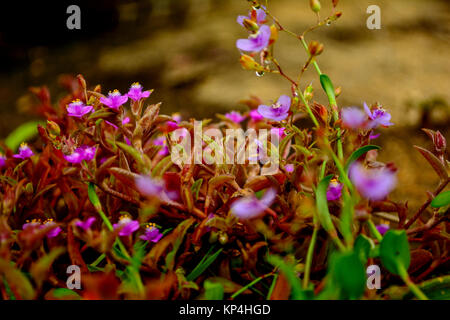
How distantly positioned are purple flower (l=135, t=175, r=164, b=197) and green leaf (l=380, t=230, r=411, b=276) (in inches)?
15.6

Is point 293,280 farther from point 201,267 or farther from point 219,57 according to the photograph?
point 219,57

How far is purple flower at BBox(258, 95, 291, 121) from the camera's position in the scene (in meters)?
0.74

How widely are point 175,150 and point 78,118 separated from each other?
Answer: 0.21 meters

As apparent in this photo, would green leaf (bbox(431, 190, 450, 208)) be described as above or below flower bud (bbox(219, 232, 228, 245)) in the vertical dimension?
above

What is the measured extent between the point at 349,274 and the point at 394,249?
0.10 meters

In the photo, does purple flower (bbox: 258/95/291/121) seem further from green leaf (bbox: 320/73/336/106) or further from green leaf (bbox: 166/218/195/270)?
green leaf (bbox: 166/218/195/270)

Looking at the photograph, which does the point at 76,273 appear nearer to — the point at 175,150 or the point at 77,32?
the point at 175,150

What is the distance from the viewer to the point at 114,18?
3021 millimetres

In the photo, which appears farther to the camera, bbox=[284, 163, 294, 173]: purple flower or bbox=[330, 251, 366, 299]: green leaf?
bbox=[284, 163, 294, 173]: purple flower

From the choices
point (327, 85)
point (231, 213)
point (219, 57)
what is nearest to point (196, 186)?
point (231, 213)

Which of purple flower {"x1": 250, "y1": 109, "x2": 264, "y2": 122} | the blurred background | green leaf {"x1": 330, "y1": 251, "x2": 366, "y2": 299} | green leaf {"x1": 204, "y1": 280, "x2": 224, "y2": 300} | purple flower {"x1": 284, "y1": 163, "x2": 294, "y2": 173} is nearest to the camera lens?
green leaf {"x1": 330, "y1": 251, "x2": 366, "y2": 299}

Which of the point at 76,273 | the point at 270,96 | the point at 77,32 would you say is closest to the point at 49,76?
the point at 77,32

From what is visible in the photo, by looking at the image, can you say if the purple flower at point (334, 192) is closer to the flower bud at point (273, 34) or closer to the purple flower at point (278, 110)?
the purple flower at point (278, 110)

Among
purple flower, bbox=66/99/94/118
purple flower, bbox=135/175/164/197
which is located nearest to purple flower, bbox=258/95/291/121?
purple flower, bbox=135/175/164/197
